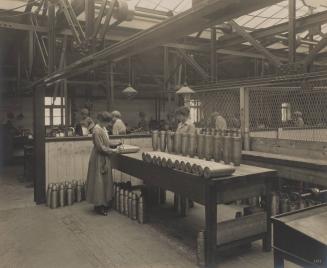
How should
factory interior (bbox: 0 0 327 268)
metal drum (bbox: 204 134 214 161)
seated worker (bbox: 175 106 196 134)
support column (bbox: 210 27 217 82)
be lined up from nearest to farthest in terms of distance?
factory interior (bbox: 0 0 327 268) < metal drum (bbox: 204 134 214 161) < seated worker (bbox: 175 106 196 134) < support column (bbox: 210 27 217 82)

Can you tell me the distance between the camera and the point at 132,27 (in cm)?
896

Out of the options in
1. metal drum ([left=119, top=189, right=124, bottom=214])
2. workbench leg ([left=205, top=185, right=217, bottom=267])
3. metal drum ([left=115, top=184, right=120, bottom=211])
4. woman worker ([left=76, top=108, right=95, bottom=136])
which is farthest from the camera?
woman worker ([left=76, top=108, right=95, bottom=136])

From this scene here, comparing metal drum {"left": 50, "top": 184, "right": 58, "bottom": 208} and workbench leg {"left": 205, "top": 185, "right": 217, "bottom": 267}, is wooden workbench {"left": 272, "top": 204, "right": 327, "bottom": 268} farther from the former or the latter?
metal drum {"left": 50, "top": 184, "right": 58, "bottom": 208}

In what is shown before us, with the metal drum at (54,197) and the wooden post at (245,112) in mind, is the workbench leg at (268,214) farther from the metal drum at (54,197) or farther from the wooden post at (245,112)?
the metal drum at (54,197)

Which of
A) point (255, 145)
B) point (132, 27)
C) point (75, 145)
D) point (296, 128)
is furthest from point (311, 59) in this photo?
point (132, 27)

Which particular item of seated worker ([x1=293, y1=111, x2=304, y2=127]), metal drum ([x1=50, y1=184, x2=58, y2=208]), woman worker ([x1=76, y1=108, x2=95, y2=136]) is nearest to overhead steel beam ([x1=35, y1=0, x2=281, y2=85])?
metal drum ([x1=50, y1=184, x2=58, y2=208])

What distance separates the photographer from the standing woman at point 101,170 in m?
5.21

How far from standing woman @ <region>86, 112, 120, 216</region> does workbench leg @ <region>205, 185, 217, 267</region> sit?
233cm

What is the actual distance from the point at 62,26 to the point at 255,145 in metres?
3.90

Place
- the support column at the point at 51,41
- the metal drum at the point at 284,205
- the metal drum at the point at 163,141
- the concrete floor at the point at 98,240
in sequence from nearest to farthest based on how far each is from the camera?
the concrete floor at the point at 98,240
the metal drum at the point at 284,205
the metal drum at the point at 163,141
the support column at the point at 51,41

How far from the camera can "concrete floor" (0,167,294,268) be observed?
363 centimetres

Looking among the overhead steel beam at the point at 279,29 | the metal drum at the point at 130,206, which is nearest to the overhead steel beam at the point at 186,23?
the metal drum at the point at 130,206

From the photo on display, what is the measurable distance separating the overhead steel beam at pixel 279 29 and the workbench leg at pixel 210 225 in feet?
14.5

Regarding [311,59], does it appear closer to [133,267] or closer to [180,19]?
[180,19]
